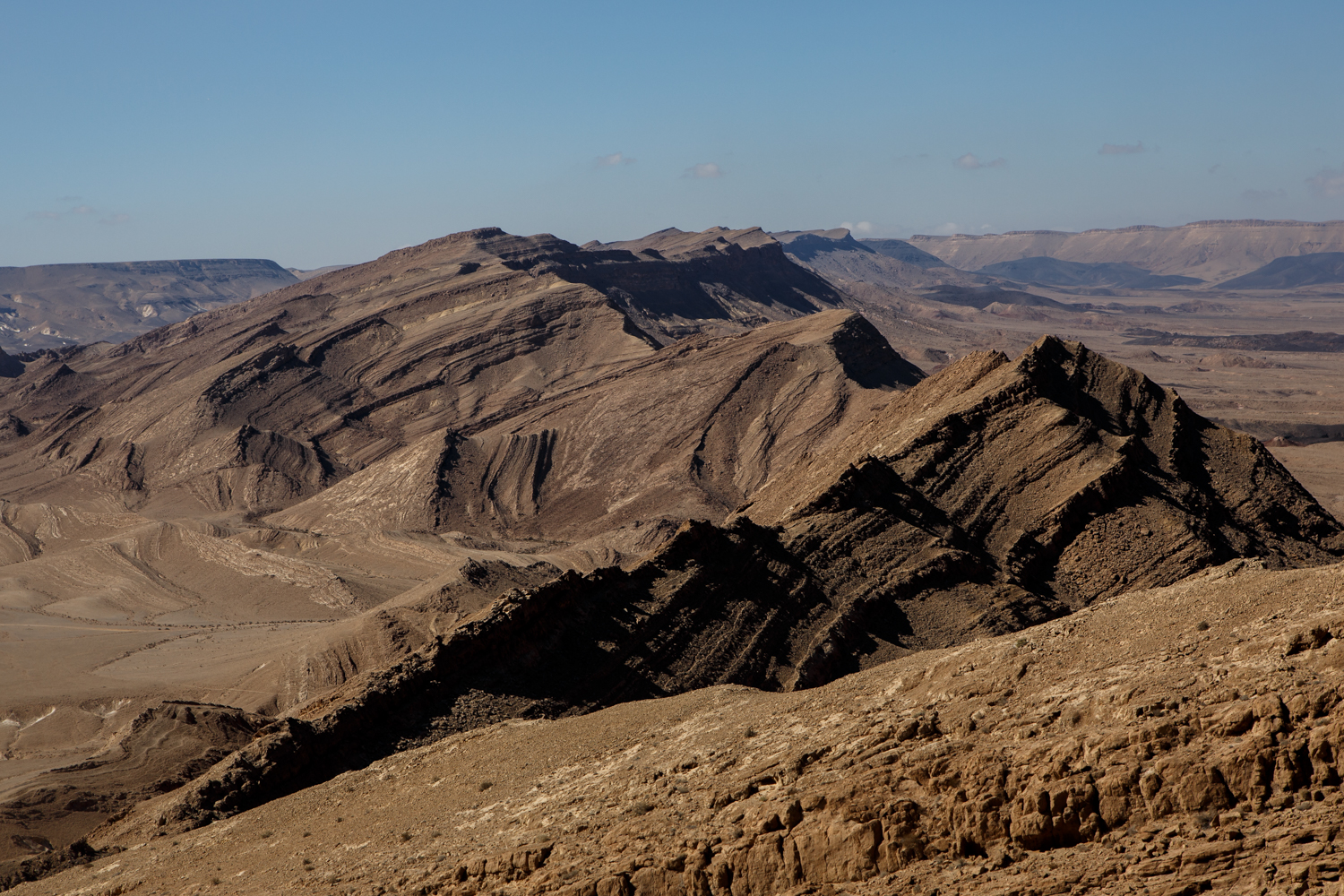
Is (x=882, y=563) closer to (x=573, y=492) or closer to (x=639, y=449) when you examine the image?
(x=573, y=492)

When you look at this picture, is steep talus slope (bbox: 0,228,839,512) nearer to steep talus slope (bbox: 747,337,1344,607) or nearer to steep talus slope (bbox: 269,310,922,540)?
steep talus slope (bbox: 269,310,922,540)

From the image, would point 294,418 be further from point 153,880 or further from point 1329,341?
point 1329,341

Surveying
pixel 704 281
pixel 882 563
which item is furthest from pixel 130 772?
pixel 704 281

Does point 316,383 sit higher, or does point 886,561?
point 316,383

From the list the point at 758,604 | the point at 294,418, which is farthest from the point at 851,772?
the point at 294,418

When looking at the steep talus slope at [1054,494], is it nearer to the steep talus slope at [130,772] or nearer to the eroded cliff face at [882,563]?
the eroded cliff face at [882,563]
